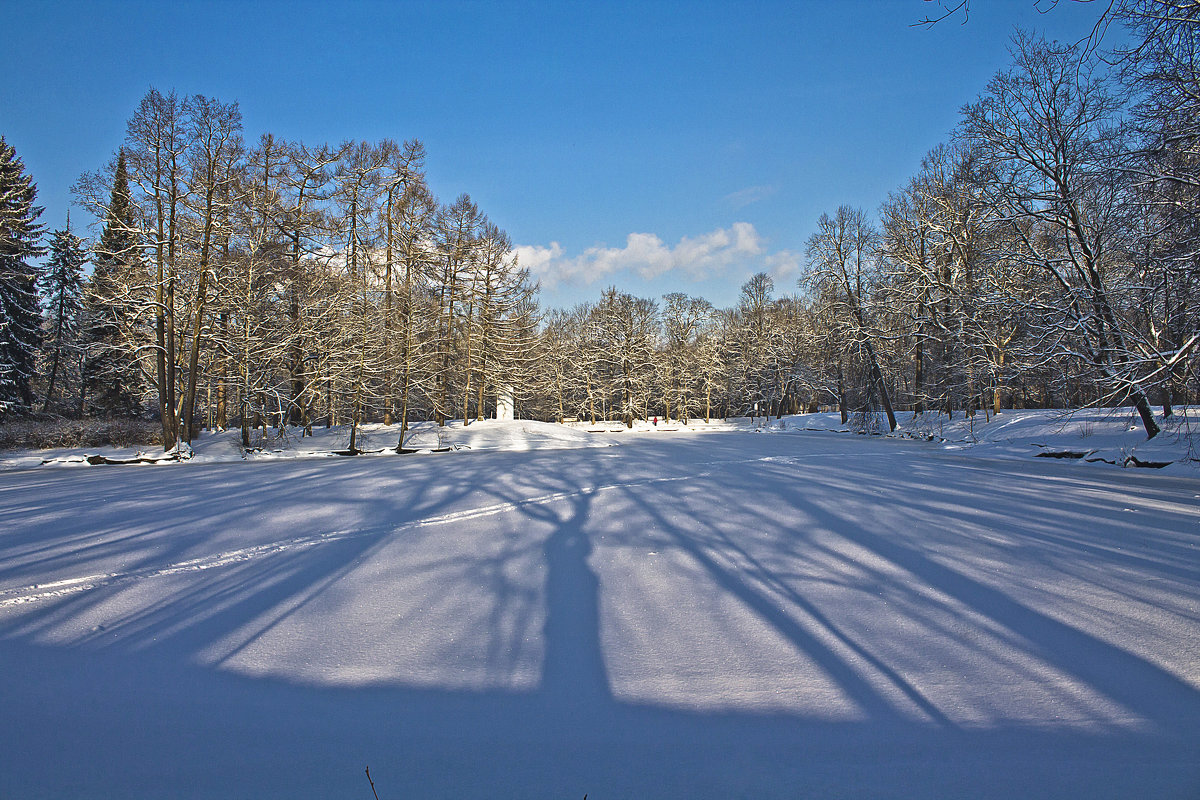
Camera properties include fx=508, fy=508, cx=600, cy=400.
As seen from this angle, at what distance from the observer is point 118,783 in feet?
7.68

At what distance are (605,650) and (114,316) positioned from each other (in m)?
23.3

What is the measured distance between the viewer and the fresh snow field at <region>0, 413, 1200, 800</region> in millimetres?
2428

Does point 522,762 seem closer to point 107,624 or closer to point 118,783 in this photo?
point 118,783

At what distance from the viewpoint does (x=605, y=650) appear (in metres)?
3.54

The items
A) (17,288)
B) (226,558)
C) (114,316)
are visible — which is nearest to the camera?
(226,558)

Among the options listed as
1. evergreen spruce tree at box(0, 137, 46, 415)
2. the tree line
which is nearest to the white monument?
the tree line

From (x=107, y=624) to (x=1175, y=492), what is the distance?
44.1 ft

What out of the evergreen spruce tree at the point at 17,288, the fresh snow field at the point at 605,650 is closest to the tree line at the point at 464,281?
the evergreen spruce tree at the point at 17,288

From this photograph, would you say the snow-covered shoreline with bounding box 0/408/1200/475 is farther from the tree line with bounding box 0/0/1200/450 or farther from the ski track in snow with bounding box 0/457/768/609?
the ski track in snow with bounding box 0/457/768/609

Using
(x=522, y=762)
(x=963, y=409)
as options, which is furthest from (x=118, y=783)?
(x=963, y=409)

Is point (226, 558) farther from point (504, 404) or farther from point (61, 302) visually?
point (61, 302)

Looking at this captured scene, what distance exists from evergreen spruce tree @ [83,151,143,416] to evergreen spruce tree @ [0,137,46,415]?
6.95ft

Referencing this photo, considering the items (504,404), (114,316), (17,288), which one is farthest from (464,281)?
(17,288)

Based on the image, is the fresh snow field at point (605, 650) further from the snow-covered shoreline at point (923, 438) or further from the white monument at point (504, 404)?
the white monument at point (504, 404)
